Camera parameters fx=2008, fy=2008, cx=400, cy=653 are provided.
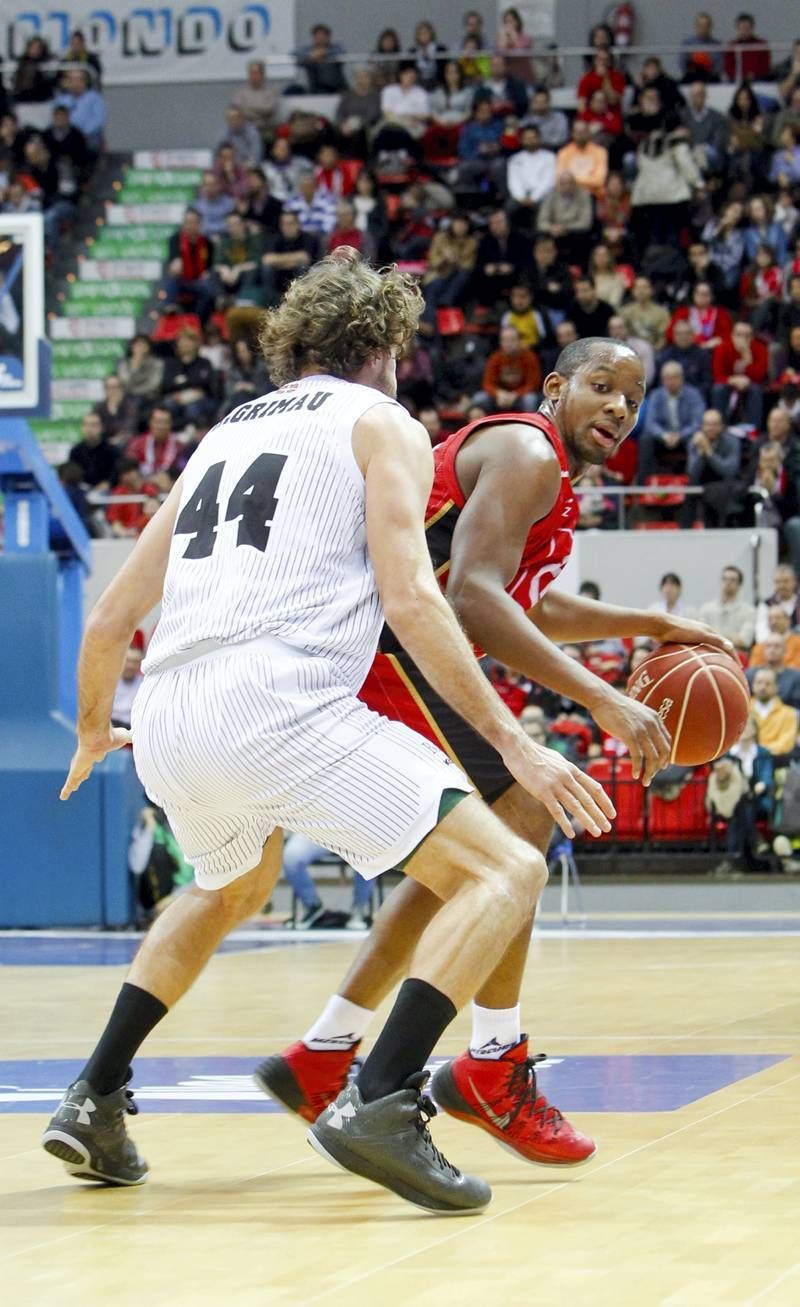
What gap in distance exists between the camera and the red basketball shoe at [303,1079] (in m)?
4.16

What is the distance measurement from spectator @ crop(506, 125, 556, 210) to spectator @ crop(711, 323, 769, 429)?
3.47 metres

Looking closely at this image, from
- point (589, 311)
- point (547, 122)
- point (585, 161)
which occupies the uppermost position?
point (547, 122)

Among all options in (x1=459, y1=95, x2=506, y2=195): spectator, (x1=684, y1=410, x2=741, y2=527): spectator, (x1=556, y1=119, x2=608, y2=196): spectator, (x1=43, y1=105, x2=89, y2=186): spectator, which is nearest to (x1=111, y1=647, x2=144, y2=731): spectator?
(x1=684, y1=410, x2=741, y2=527): spectator

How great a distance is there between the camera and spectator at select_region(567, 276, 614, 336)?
18.3 metres

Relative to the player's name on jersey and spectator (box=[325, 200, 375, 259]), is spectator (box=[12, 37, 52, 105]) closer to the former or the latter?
spectator (box=[325, 200, 375, 259])

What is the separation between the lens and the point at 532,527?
4348mm

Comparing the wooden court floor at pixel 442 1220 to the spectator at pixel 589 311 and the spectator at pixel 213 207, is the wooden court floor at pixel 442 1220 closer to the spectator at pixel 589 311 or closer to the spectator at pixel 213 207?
the spectator at pixel 589 311

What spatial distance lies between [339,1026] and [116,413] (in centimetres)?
1539

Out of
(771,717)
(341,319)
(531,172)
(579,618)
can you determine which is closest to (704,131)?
(531,172)

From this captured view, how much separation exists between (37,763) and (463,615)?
8.93 m

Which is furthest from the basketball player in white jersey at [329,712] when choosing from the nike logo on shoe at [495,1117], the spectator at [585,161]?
the spectator at [585,161]

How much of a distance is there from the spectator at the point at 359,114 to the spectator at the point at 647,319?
480cm

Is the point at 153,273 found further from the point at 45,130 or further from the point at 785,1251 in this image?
the point at 785,1251

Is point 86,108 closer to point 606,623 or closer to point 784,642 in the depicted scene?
point 784,642
